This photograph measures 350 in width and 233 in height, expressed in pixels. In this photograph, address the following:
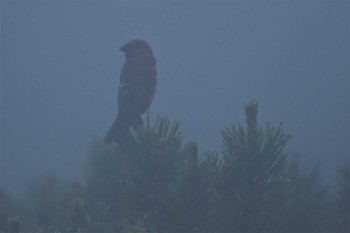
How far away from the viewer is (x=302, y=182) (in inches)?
69.6

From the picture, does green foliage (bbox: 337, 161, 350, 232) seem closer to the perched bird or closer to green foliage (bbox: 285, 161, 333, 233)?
green foliage (bbox: 285, 161, 333, 233)

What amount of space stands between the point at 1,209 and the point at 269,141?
0.94 meters

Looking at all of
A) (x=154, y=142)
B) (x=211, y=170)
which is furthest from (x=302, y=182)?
(x=154, y=142)

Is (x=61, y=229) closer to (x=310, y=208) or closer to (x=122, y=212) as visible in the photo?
(x=122, y=212)

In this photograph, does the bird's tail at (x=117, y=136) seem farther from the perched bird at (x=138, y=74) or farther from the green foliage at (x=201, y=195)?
the perched bird at (x=138, y=74)

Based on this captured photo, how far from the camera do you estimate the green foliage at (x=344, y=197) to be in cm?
162

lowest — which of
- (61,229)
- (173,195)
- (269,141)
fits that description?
(61,229)

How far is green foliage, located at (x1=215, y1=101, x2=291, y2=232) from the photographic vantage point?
5.71 feet

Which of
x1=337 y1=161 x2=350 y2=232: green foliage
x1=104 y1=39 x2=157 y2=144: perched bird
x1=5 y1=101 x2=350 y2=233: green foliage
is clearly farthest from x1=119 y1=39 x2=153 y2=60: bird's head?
x1=337 y1=161 x2=350 y2=232: green foliage

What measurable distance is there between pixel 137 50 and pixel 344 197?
3.89m

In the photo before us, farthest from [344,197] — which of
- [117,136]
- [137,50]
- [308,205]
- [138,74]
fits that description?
[137,50]

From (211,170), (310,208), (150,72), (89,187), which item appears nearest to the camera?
(310,208)

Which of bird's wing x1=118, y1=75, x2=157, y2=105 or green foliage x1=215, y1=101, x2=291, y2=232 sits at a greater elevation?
bird's wing x1=118, y1=75, x2=157, y2=105

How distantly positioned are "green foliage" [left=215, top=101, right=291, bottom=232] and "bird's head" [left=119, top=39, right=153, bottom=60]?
3.43m
